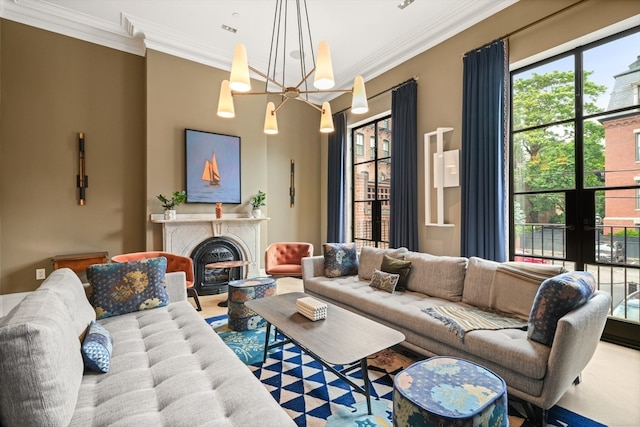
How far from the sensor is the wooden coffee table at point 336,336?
1.75 metres

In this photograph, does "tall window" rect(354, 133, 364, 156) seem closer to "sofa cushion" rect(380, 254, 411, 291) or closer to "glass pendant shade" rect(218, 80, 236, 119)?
"sofa cushion" rect(380, 254, 411, 291)

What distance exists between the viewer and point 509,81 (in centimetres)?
354

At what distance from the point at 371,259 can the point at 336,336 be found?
1871mm

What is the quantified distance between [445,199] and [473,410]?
3.16 meters

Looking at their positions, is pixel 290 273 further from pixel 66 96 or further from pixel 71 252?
pixel 66 96

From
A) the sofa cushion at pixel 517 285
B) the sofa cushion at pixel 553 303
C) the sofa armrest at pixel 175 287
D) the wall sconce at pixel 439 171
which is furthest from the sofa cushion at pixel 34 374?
the wall sconce at pixel 439 171

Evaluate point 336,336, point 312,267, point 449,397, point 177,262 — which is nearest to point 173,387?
point 336,336

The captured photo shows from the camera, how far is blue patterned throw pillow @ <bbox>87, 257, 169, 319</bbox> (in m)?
2.37

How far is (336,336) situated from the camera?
6.47ft

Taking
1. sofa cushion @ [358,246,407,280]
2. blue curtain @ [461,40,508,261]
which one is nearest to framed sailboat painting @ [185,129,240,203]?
sofa cushion @ [358,246,407,280]

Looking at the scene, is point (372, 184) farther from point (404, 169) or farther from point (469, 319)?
point (469, 319)

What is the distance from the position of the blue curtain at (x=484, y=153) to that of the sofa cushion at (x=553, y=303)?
154 cm

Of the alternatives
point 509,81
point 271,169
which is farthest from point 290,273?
point 509,81

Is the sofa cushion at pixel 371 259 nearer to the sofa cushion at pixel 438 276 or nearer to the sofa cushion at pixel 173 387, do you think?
the sofa cushion at pixel 438 276
